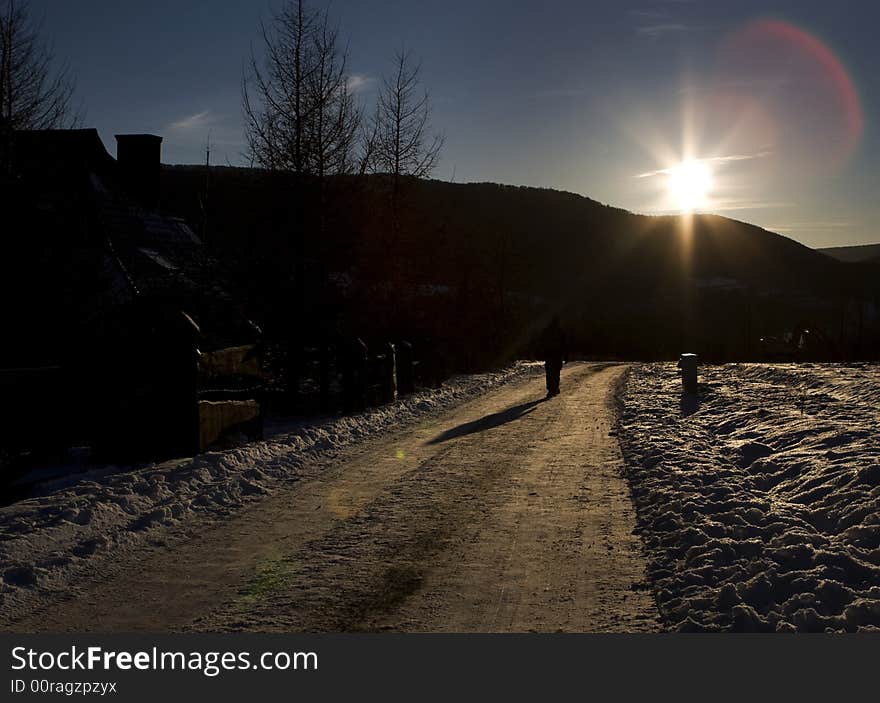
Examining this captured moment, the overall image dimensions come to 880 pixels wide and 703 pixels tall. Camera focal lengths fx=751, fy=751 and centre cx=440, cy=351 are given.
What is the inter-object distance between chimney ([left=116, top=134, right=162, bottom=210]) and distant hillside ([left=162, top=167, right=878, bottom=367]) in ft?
8.61

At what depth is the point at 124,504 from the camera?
307 inches

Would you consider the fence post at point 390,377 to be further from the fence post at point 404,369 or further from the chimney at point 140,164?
the chimney at point 140,164

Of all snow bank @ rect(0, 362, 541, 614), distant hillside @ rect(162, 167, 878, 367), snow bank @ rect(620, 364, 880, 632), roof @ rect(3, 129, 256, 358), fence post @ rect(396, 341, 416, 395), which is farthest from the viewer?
fence post @ rect(396, 341, 416, 395)

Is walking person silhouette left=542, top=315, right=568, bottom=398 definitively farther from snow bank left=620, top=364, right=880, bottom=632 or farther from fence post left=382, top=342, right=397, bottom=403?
snow bank left=620, top=364, right=880, bottom=632

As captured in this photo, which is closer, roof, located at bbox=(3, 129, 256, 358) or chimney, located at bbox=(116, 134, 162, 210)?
roof, located at bbox=(3, 129, 256, 358)

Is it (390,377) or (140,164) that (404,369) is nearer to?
(390,377)

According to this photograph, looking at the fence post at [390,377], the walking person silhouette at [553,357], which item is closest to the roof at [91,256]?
the fence post at [390,377]

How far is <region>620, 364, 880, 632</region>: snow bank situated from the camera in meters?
4.95

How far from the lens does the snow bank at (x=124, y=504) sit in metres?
6.02

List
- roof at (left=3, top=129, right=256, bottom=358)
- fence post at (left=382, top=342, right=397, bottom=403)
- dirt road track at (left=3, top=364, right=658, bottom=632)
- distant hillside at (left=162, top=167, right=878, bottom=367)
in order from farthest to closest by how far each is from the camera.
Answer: fence post at (left=382, top=342, right=397, bottom=403) → distant hillside at (left=162, top=167, right=878, bottom=367) → roof at (left=3, top=129, right=256, bottom=358) → dirt road track at (left=3, top=364, right=658, bottom=632)

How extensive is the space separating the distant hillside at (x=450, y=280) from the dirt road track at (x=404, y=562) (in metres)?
8.10

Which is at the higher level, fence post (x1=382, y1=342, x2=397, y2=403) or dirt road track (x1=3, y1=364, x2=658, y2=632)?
fence post (x1=382, y1=342, x2=397, y2=403)

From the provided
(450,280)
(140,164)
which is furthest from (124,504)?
(450,280)

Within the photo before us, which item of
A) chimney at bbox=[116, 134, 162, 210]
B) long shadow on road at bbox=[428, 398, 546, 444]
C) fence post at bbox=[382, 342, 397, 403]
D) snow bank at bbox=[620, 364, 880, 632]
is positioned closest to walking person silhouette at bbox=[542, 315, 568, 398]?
long shadow on road at bbox=[428, 398, 546, 444]
